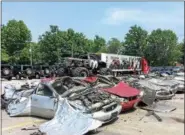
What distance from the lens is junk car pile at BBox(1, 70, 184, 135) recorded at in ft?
24.9

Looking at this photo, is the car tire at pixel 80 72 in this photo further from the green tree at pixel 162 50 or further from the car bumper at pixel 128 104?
the green tree at pixel 162 50

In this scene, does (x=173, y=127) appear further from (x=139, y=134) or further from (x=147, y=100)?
(x=147, y=100)

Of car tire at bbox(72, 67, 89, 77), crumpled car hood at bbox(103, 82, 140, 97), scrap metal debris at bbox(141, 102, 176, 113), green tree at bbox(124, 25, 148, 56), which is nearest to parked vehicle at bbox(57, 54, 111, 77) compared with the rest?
car tire at bbox(72, 67, 89, 77)

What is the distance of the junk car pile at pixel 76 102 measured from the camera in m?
7.60

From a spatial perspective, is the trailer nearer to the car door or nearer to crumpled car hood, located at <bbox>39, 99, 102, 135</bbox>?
the car door

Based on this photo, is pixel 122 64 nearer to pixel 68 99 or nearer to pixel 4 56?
pixel 68 99

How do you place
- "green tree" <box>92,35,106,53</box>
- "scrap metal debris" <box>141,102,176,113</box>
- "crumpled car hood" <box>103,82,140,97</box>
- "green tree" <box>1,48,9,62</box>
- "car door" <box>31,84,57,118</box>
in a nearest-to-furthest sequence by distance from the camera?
"car door" <box>31,84,57,118</box>
"crumpled car hood" <box>103,82,140,97</box>
"scrap metal debris" <box>141,102,176,113</box>
"green tree" <box>1,48,9,62</box>
"green tree" <box>92,35,106,53</box>

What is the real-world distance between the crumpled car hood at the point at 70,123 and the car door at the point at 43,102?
0.72 meters

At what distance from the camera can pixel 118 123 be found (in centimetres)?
876

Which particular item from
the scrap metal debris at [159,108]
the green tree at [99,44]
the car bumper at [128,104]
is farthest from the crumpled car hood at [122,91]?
the green tree at [99,44]

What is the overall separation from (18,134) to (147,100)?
217 inches

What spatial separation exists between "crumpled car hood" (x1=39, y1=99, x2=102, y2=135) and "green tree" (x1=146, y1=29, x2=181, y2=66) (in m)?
56.8

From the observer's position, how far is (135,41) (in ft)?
230

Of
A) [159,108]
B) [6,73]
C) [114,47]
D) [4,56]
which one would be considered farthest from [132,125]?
[114,47]
